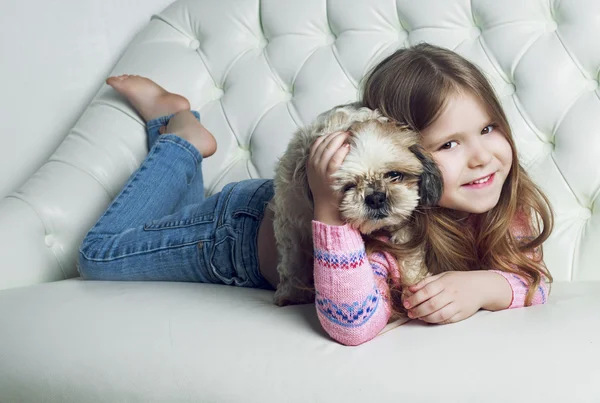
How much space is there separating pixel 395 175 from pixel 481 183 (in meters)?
0.29

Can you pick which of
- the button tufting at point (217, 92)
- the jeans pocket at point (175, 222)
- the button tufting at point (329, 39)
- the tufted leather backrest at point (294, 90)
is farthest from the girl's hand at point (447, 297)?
the button tufting at point (217, 92)

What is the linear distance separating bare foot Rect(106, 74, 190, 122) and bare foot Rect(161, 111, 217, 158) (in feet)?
0.19

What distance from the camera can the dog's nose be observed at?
43.2 inches

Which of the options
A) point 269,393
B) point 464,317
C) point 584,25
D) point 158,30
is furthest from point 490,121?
point 158,30

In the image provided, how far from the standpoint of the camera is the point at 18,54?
7.64 ft

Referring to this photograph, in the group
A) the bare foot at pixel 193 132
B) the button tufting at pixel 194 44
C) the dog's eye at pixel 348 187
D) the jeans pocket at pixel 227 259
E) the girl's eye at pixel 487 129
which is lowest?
the jeans pocket at pixel 227 259

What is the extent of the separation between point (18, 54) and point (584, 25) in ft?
6.09

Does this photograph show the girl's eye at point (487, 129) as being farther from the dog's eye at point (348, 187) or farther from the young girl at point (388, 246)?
the dog's eye at point (348, 187)

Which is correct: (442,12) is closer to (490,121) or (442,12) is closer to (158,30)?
(490,121)

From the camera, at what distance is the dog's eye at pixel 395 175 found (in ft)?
3.63

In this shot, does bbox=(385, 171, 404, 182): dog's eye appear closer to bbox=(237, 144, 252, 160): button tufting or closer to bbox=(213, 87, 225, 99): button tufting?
bbox=(237, 144, 252, 160): button tufting

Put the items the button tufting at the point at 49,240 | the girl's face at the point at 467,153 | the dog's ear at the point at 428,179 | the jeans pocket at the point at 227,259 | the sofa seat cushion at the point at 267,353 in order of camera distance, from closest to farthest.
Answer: the sofa seat cushion at the point at 267,353, the dog's ear at the point at 428,179, the girl's face at the point at 467,153, the jeans pocket at the point at 227,259, the button tufting at the point at 49,240

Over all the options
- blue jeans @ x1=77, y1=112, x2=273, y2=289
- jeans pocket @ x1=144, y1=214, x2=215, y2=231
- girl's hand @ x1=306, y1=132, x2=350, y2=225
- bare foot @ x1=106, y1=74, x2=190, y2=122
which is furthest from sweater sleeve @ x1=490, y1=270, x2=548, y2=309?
bare foot @ x1=106, y1=74, x2=190, y2=122

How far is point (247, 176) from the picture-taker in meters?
2.04
